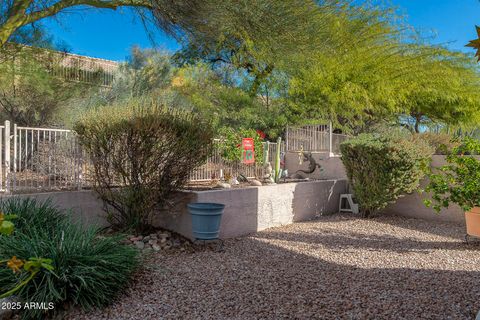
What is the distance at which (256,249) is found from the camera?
6.13 meters

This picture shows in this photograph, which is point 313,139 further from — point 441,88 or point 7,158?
point 441,88

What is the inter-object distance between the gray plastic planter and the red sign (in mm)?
3371

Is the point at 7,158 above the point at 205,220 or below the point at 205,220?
above

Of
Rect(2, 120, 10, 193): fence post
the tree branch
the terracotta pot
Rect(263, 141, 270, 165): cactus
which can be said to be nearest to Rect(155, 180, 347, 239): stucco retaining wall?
Rect(263, 141, 270, 165): cactus

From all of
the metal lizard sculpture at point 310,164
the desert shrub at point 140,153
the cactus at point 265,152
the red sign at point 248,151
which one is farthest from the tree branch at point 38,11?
the metal lizard sculpture at point 310,164

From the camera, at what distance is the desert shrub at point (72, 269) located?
376cm

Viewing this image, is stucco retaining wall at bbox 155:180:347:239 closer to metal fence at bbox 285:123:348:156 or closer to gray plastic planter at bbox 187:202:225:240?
gray plastic planter at bbox 187:202:225:240

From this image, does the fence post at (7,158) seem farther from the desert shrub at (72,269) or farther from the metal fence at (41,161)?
the desert shrub at (72,269)

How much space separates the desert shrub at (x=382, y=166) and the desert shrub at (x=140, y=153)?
3758 millimetres

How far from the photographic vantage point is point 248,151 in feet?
30.8

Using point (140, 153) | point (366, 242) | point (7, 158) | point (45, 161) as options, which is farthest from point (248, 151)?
point (7, 158)

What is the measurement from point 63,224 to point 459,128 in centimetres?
2079

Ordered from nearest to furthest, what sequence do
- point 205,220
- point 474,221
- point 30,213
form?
point 30,213 < point 205,220 < point 474,221

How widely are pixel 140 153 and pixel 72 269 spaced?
7.90 ft
